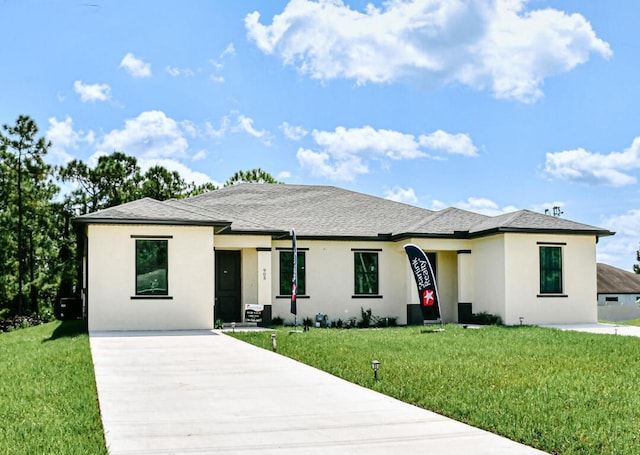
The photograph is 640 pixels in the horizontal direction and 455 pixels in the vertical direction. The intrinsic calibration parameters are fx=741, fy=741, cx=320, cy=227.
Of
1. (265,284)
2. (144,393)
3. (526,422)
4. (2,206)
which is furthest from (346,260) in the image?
(2,206)

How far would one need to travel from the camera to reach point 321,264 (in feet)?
79.3

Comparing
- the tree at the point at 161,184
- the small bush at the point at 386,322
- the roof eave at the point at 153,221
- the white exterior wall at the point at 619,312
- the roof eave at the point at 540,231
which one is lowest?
the white exterior wall at the point at 619,312

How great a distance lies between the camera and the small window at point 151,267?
20047 millimetres

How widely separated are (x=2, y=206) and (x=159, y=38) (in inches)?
823

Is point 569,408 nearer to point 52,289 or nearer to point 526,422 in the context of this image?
point 526,422

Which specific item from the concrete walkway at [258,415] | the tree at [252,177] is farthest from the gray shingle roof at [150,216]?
the tree at [252,177]

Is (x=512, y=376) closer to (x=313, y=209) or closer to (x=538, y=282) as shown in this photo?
(x=538, y=282)

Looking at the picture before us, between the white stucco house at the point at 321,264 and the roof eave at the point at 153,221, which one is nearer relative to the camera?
the roof eave at the point at 153,221

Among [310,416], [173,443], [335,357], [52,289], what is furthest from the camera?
[52,289]

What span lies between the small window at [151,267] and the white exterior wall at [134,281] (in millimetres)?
135

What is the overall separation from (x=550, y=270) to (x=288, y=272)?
8.30m

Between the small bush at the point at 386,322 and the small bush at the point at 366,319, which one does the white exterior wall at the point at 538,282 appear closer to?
the small bush at the point at 386,322

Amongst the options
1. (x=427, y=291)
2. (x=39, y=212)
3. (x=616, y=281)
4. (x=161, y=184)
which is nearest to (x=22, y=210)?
(x=39, y=212)

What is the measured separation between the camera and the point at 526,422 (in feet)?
25.4
